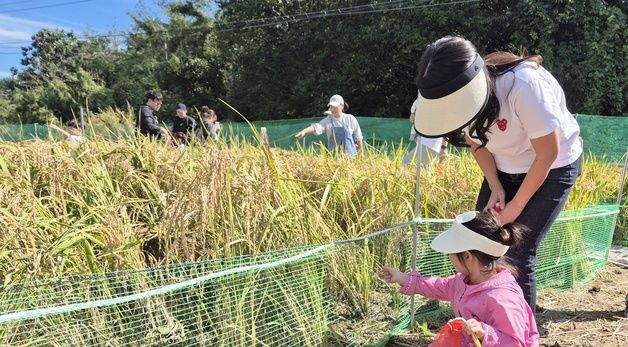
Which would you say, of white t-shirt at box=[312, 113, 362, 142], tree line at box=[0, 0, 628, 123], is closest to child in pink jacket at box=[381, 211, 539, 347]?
white t-shirt at box=[312, 113, 362, 142]

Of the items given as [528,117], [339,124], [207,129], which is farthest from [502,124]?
[339,124]

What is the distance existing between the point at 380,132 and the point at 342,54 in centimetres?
782

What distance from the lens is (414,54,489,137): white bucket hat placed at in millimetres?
1695

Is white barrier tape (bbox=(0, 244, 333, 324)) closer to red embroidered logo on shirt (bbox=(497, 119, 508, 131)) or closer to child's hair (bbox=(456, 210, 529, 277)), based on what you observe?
child's hair (bbox=(456, 210, 529, 277))

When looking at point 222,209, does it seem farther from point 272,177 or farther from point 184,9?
point 184,9

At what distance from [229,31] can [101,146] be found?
21997 millimetres

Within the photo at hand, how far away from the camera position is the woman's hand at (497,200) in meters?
2.22

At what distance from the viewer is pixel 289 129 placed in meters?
12.8

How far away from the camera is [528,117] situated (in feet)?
6.12

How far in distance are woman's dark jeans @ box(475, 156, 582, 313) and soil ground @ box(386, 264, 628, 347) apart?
27.9 inches

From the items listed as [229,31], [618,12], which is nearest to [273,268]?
[618,12]

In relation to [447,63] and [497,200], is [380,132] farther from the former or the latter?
[447,63]

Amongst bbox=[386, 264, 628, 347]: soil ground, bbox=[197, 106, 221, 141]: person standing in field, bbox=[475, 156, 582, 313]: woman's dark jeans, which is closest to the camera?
bbox=[475, 156, 582, 313]: woman's dark jeans

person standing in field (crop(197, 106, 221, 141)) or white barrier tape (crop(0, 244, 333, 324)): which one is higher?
person standing in field (crop(197, 106, 221, 141))
